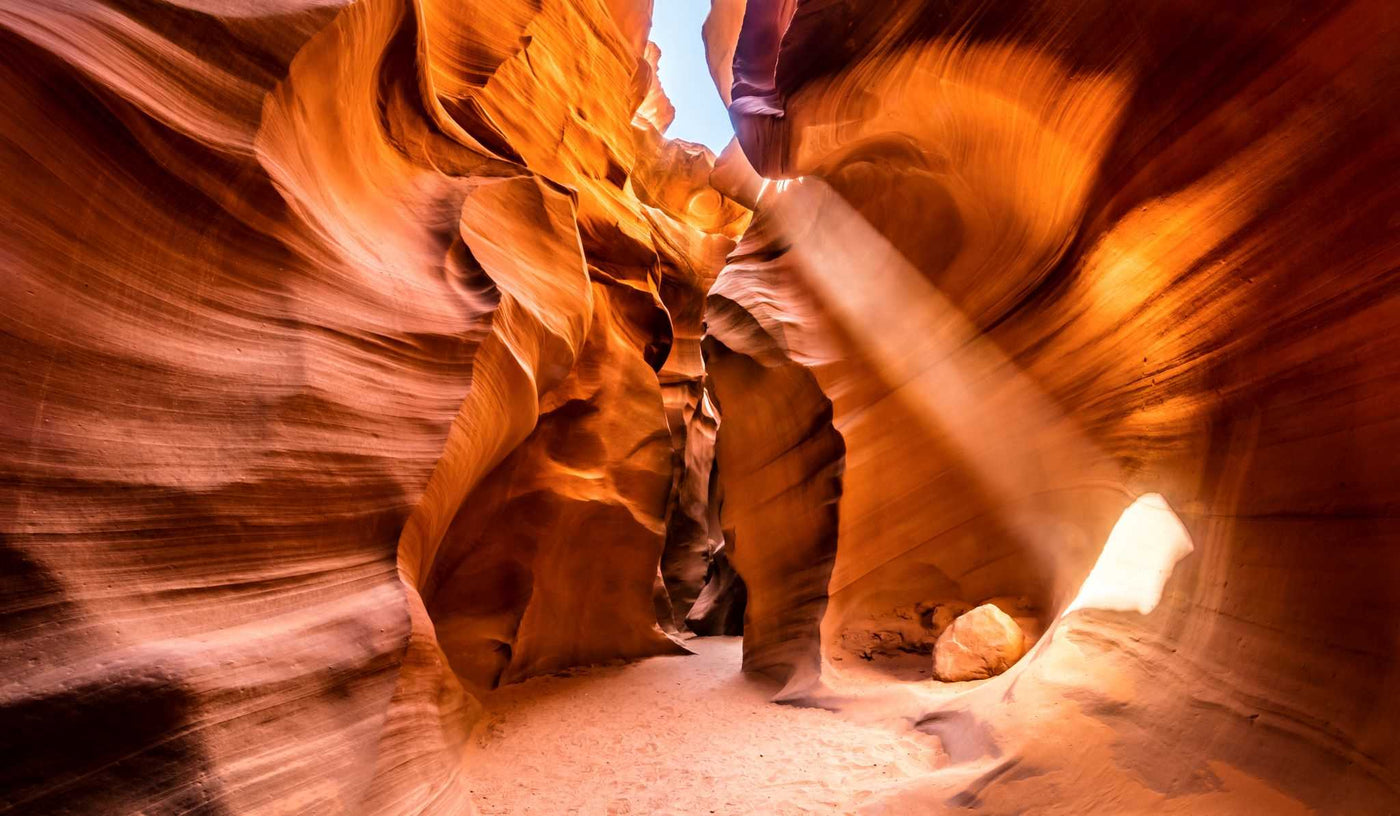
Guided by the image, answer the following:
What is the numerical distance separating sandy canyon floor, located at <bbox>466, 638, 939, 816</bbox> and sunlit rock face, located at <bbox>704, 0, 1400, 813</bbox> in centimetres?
38

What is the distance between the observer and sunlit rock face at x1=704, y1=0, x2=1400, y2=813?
2.04 m

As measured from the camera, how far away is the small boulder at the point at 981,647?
4527 millimetres

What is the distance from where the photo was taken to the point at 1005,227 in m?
4.80

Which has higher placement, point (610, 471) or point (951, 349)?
point (951, 349)

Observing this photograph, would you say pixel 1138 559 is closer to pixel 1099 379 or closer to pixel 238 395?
pixel 1099 379

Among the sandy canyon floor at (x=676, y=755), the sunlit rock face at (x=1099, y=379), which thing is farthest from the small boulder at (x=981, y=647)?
the sandy canyon floor at (x=676, y=755)

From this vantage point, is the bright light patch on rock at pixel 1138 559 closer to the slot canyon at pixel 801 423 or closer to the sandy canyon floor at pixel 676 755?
the slot canyon at pixel 801 423

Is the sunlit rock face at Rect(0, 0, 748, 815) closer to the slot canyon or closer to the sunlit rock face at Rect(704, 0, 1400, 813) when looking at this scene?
the slot canyon

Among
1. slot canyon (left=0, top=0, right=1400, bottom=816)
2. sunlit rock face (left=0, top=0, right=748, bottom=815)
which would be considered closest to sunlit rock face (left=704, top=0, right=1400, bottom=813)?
slot canyon (left=0, top=0, right=1400, bottom=816)

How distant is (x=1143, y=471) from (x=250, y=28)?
4.89 meters

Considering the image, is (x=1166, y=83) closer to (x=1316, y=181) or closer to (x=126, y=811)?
(x=1316, y=181)

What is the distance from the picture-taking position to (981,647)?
459 centimetres

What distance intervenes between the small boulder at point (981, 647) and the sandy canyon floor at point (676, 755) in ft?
2.79

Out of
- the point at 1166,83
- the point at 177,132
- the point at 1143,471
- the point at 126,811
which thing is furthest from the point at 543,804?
the point at 1166,83
